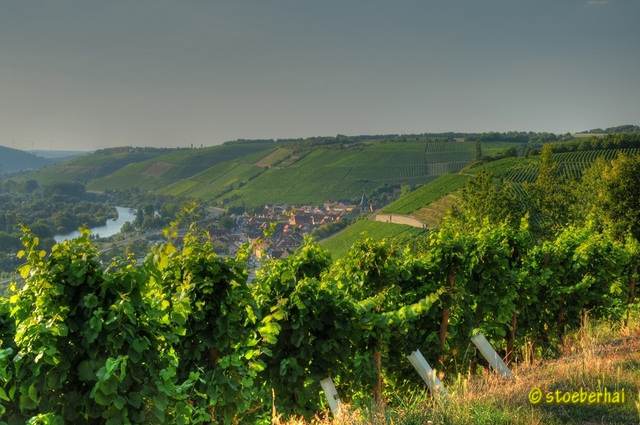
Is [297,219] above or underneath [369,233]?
underneath

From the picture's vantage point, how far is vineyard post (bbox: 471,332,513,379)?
628cm

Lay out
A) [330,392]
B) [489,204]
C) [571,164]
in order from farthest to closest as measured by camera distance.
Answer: [571,164], [489,204], [330,392]

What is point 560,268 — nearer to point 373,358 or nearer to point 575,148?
point 373,358

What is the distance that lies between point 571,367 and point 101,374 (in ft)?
14.9

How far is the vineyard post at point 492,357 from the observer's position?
6.28 meters

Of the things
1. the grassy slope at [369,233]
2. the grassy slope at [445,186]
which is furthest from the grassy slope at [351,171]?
the grassy slope at [369,233]

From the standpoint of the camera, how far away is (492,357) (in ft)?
21.4

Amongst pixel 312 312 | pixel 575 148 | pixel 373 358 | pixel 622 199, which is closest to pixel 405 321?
pixel 373 358

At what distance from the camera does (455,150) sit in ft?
469

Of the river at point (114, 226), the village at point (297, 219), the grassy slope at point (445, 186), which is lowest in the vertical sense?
the river at point (114, 226)

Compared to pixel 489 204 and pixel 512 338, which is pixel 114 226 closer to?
pixel 489 204

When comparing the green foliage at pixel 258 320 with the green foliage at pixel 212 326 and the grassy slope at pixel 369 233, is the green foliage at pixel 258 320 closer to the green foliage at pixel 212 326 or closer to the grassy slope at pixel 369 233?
the green foliage at pixel 212 326

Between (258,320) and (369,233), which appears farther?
(369,233)

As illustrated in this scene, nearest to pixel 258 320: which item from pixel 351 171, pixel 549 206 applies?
pixel 549 206
